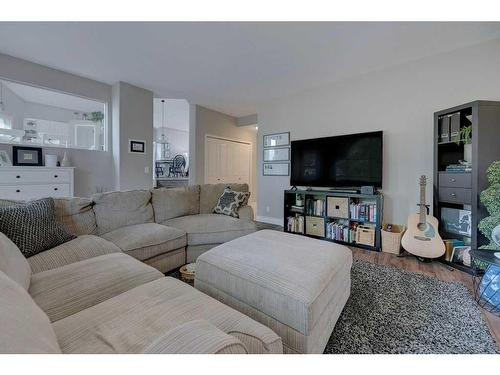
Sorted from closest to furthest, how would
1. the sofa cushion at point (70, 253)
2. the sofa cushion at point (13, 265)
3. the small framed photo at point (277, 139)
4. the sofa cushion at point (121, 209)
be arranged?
the sofa cushion at point (13, 265) < the sofa cushion at point (70, 253) < the sofa cushion at point (121, 209) < the small framed photo at point (277, 139)

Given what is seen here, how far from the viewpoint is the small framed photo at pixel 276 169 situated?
14.3 ft

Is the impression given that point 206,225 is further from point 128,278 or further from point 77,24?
point 77,24

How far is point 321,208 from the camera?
3.54 meters

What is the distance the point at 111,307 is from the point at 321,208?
10.1ft

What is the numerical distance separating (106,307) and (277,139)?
156 inches

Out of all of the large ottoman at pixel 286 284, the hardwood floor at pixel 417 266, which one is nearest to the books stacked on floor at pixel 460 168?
the hardwood floor at pixel 417 266

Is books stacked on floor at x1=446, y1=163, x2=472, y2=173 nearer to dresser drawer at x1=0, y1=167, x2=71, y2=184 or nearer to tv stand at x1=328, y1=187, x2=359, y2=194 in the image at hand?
tv stand at x1=328, y1=187, x2=359, y2=194

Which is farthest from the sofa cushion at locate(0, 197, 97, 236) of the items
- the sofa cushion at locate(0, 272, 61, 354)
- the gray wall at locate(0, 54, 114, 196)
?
the gray wall at locate(0, 54, 114, 196)

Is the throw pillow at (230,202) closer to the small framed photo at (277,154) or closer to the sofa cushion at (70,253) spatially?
the sofa cushion at (70,253)

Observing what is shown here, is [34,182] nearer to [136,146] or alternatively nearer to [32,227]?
[136,146]

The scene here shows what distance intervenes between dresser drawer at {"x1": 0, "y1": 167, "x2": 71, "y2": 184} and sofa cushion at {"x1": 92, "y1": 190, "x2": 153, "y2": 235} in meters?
1.69

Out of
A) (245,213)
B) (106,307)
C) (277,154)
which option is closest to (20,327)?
(106,307)

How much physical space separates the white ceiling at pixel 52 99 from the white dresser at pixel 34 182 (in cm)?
108

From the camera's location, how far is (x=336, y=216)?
11.0ft
